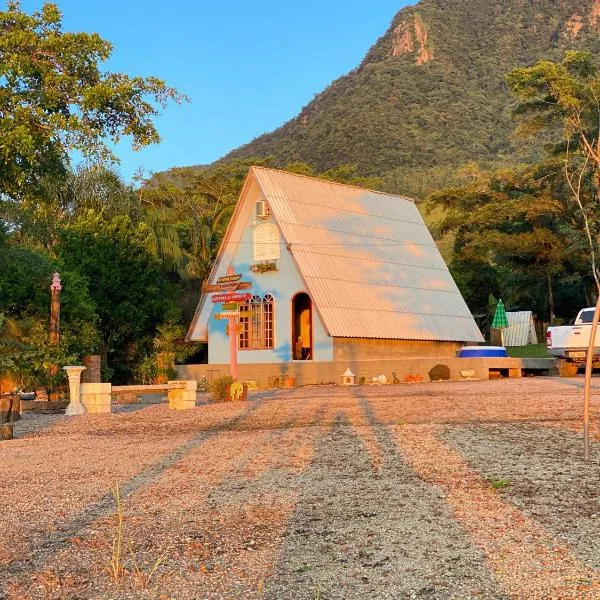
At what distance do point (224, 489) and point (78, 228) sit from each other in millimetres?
29116

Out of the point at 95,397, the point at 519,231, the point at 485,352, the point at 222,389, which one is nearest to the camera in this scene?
the point at 95,397

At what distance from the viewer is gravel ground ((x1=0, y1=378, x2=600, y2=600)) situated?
5480 millimetres

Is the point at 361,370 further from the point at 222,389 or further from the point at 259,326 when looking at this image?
the point at 222,389

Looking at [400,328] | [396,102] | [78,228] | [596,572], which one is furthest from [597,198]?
[396,102]

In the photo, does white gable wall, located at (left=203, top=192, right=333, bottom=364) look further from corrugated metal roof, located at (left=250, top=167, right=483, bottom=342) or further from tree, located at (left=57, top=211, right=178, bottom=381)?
tree, located at (left=57, top=211, right=178, bottom=381)

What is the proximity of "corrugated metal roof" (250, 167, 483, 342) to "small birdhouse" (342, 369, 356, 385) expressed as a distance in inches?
53.8

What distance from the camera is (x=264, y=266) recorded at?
1261 inches

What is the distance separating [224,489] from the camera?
28.0ft

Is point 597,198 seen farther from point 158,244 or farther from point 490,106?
point 490,106

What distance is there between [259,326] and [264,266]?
234 centimetres

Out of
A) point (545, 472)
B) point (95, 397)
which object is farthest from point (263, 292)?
point (545, 472)

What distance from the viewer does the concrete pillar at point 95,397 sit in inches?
755

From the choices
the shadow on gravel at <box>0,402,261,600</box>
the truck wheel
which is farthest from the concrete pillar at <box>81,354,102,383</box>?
the truck wheel

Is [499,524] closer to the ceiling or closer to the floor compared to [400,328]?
closer to the floor
